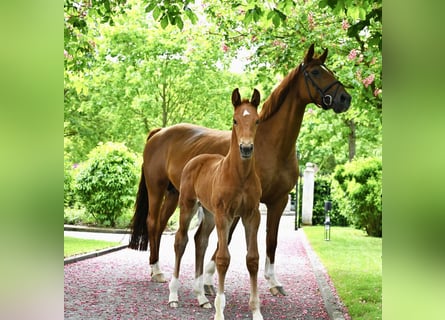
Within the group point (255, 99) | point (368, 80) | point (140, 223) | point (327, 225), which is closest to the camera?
point (255, 99)

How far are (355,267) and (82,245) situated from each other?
4.75 metres

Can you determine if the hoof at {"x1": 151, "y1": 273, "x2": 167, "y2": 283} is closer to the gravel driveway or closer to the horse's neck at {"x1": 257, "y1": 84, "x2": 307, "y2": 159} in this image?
the gravel driveway

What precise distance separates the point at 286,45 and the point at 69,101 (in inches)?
534

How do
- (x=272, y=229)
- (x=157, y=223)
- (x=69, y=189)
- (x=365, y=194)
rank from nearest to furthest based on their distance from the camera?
(x=272, y=229)
(x=157, y=223)
(x=365, y=194)
(x=69, y=189)

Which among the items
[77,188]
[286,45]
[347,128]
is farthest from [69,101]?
[286,45]

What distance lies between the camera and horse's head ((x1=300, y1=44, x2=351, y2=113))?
166 inches

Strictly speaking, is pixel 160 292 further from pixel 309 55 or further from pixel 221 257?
pixel 309 55

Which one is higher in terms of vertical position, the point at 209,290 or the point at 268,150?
the point at 268,150

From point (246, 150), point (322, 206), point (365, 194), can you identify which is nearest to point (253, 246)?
point (246, 150)

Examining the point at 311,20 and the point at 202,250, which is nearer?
the point at 202,250

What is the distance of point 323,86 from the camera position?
14.1 feet

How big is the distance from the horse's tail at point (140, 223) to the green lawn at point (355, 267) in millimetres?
2243

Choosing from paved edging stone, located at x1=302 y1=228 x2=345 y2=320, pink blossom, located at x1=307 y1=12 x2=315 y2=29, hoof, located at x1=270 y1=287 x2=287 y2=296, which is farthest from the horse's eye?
pink blossom, located at x1=307 y1=12 x2=315 y2=29
